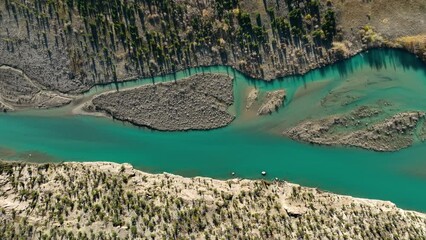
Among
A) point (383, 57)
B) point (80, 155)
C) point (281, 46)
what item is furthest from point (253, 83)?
point (80, 155)

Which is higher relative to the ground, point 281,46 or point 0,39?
point 0,39

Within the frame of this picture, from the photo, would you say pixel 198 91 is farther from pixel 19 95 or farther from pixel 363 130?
pixel 19 95

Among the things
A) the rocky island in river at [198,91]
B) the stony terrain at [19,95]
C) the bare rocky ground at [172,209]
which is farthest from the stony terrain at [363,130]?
the stony terrain at [19,95]

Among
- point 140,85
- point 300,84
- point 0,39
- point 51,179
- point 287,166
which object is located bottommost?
point 287,166

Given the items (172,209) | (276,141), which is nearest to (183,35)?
(276,141)

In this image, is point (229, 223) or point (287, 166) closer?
point (229, 223)

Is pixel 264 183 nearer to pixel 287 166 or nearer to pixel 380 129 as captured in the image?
pixel 287 166

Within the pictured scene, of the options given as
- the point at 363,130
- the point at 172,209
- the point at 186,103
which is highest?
the point at 186,103

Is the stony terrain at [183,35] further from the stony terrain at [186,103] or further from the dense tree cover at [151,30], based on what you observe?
the stony terrain at [186,103]
